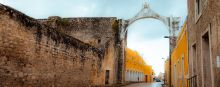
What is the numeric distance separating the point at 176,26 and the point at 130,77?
13349mm

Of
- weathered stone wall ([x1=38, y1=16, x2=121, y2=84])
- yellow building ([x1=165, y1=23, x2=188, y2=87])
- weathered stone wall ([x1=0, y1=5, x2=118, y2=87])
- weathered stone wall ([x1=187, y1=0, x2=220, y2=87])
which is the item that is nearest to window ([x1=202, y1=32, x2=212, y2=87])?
weathered stone wall ([x1=187, y1=0, x2=220, y2=87])

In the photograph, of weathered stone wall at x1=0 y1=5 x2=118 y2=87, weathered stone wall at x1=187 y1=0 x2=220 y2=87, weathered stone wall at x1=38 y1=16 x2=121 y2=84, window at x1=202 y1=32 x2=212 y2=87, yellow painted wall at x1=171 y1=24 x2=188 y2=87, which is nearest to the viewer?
weathered stone wall at x1=187 y1=0 x2=220 y2=87

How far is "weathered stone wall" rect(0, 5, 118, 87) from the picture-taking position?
8898mm

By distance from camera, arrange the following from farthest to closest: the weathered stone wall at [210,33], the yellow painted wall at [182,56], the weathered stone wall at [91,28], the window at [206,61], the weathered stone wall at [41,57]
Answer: the weathered stone wall at [91,28], the yellow painted wall at [182,56], the weathered stone wall at [41,57], the window at [206,61], the weathered stone wall at [210,33]

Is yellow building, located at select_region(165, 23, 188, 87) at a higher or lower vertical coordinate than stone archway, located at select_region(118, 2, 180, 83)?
lower

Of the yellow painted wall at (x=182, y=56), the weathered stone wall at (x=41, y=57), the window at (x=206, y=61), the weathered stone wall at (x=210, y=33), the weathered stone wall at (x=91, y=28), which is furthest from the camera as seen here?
the weathered stone wall at (x=91, y=28)

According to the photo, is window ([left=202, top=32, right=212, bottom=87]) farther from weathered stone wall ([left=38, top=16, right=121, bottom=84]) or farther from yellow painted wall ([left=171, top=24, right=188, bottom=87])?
weathered stone wall ([left=38, top=16, right=121, bottom=84])

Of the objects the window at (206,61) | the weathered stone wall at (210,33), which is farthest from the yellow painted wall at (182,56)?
the window at (206,61)

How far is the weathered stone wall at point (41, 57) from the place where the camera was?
8.90 m

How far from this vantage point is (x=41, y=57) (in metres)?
11.1

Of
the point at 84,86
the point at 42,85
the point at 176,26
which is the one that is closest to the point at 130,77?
the point at 176,26

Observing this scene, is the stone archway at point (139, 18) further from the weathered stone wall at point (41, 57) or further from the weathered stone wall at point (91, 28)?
the weathered stone wall at point (41, 57)

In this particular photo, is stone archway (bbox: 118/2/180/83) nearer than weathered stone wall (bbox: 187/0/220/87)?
No

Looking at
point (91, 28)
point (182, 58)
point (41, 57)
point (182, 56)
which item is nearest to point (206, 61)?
point (41, 57)
